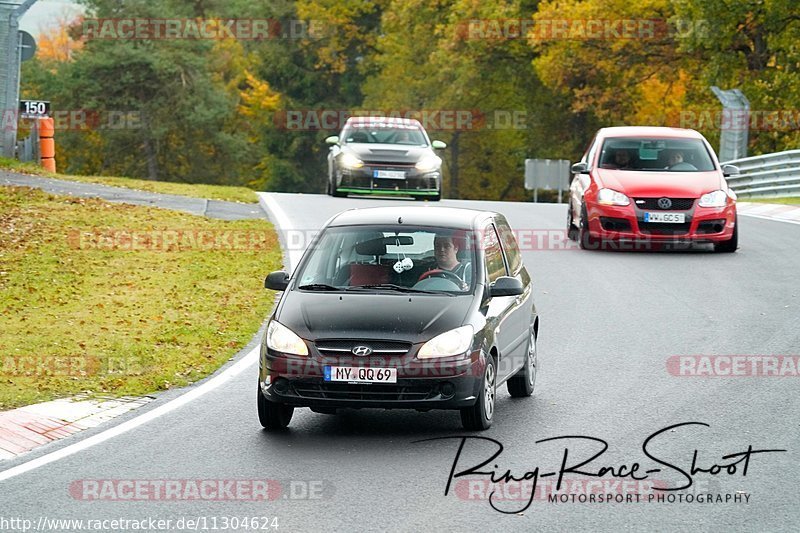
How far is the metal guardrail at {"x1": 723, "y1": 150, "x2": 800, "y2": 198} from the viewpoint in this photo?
32.9 metres

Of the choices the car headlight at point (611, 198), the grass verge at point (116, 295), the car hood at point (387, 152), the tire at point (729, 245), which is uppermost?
the car hood at point (387, 152)

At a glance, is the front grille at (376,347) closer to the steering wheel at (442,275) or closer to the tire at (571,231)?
the steering wheel at (442,275)

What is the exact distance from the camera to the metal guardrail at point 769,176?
32.9m

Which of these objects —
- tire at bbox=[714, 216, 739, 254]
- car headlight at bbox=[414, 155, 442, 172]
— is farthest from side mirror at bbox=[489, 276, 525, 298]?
car headlight at bbox=[414, 155, 442, 172]

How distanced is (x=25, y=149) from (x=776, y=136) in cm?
2381

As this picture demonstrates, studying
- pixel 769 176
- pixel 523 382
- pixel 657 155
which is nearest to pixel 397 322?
pixel 523 382

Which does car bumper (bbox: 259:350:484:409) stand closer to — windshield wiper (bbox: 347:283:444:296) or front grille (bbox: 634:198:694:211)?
windshield wiper (bbox: 347:283:444:296)

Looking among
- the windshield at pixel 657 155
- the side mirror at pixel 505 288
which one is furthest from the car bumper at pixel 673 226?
the side mirror at pixel 505 288

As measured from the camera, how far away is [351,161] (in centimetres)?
2912

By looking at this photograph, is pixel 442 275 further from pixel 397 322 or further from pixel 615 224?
pixel 615 224

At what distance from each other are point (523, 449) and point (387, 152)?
788 inches

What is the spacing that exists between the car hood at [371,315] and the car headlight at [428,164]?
61.5 ft

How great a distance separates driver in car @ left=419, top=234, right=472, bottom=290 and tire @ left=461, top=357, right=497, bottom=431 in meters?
0.72

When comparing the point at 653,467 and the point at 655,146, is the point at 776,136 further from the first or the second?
the point at 653,467
